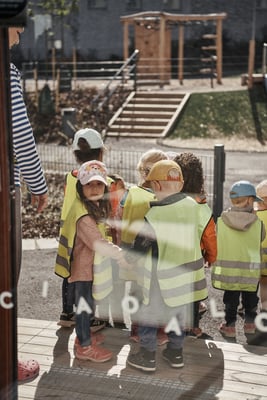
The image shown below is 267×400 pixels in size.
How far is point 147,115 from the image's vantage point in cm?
1703

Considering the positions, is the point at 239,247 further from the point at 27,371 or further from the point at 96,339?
the point at 27,371

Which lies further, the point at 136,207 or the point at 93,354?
the point at 136,207

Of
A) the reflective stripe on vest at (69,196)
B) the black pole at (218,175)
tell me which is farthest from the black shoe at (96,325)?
the black pole at (218,175)

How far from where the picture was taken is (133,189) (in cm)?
383

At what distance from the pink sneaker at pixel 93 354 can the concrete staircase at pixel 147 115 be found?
12.3m

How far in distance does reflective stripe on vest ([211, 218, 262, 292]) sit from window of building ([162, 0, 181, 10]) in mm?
20290

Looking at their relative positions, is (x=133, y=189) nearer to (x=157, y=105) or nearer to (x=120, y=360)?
(x=120, y=360)

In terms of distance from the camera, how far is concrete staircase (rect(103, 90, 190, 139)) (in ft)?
53.0

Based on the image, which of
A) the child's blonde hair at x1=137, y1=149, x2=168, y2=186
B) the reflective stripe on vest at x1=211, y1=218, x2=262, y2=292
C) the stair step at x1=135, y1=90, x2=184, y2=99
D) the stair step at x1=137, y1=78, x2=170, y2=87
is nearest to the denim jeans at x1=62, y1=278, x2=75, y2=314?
the child's blonde hair at x1=137, y1=149, x2=168, y2=186

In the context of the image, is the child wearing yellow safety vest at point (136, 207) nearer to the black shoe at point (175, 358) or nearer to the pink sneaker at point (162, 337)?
the pink sneaker at point (162, 337)

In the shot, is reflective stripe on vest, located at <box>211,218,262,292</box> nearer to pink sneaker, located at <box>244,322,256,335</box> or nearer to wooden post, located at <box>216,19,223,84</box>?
pink sneaker, located at <box>244,322,256,335</box>

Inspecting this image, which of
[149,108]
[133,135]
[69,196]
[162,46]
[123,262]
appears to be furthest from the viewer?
[162,46]

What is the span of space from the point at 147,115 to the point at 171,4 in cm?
819

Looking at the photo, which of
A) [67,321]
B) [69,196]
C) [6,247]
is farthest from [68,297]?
[6,247]
